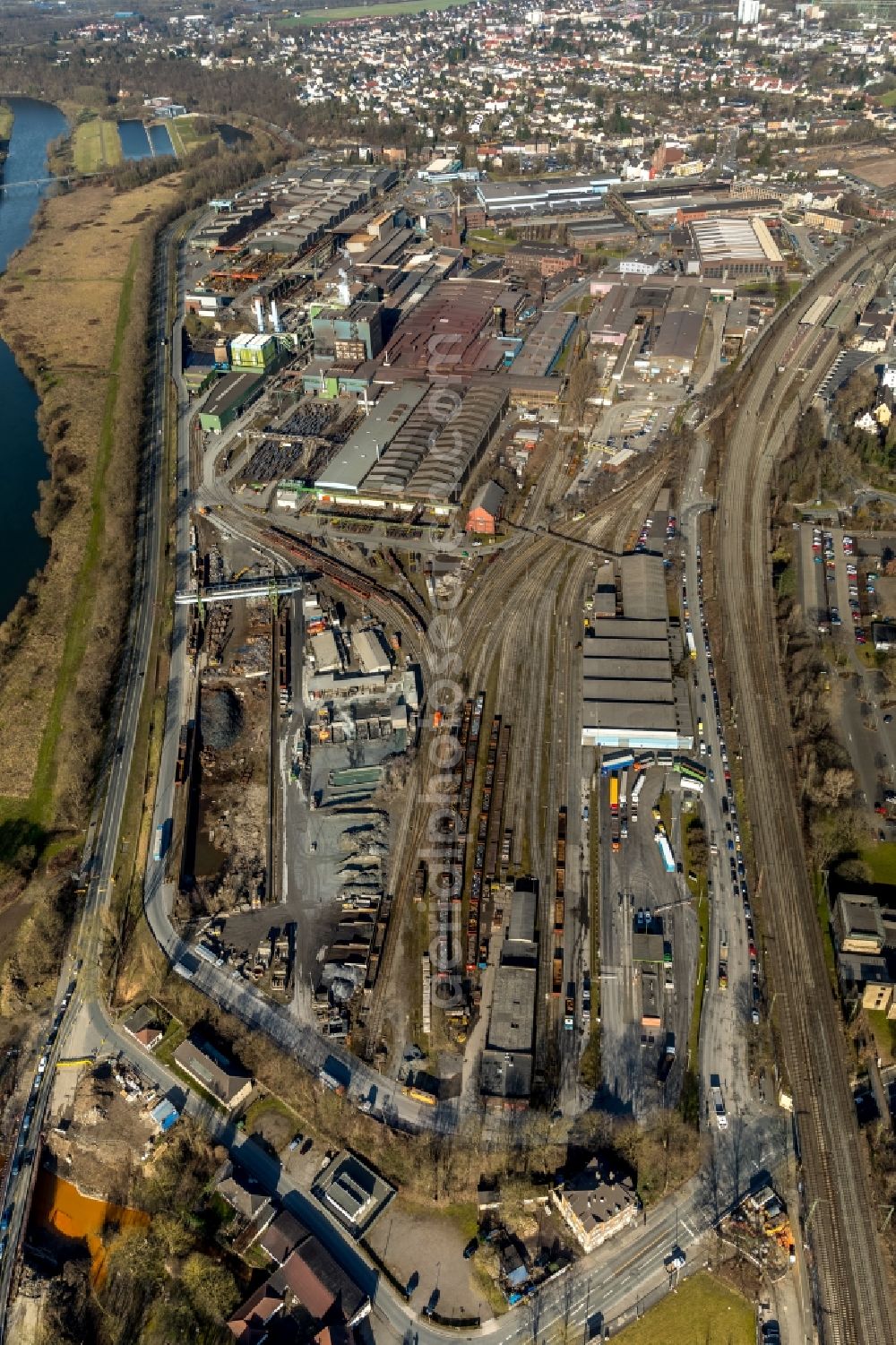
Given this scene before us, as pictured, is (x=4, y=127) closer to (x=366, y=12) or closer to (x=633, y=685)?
(x=366, y=12)

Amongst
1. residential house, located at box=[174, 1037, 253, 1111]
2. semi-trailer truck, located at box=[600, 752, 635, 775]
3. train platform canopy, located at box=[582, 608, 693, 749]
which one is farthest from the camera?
train platform canopy, located at box=[582, 608, 693, 749]

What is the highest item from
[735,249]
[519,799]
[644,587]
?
[735,249]

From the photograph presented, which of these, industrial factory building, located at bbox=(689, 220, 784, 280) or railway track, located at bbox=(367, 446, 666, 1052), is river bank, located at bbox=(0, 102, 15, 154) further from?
railway track, located at bbox=(367, 446, 666, 1052)

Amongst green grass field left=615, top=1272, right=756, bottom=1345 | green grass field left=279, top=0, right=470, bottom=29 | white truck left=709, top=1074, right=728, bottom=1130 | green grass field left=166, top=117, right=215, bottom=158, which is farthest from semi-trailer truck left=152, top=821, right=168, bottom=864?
green grass field left=279, top=0, right=470, bottom=29

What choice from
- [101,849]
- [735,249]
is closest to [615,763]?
[101,849]

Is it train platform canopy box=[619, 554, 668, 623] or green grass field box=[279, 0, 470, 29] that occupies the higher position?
green grass field box=[279, 0, 470, 29]

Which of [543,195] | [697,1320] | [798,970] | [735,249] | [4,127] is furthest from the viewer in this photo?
[4,127]
